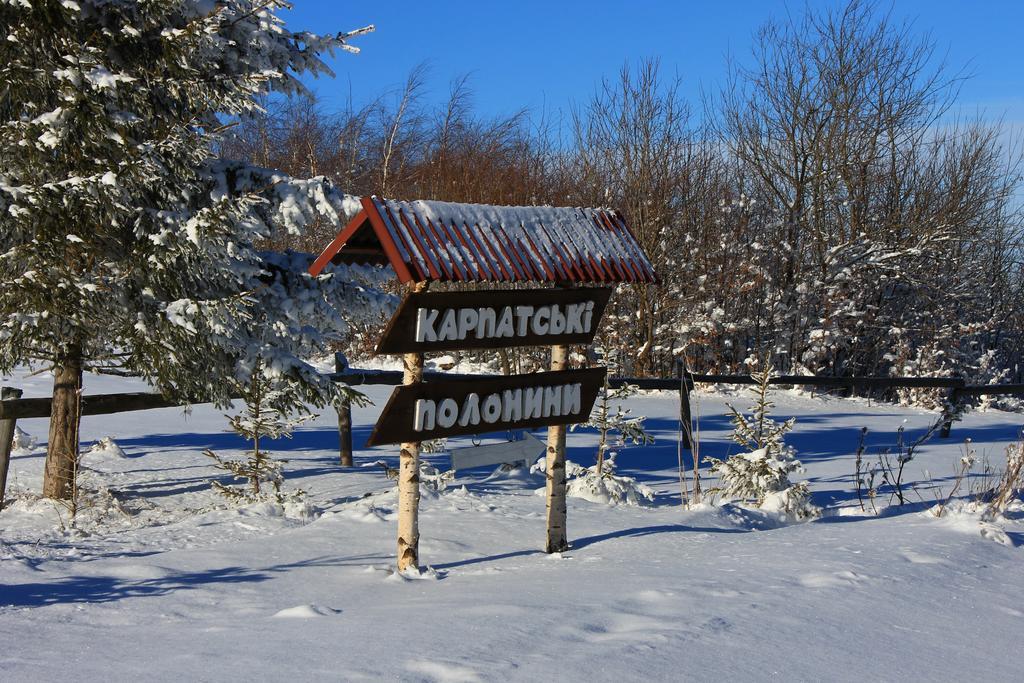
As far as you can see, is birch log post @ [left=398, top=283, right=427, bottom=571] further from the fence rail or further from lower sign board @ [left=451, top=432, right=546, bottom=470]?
lower sign board @ [left=451, top=432, right=546, bottom=470]

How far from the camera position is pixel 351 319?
9.23 m

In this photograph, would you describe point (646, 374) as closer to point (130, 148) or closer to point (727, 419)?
point (727, 419)

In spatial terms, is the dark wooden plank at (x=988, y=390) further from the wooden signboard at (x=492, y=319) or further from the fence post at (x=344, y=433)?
the wooden signboard at (x=492, y=319)

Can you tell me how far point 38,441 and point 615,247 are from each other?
28.1 feet

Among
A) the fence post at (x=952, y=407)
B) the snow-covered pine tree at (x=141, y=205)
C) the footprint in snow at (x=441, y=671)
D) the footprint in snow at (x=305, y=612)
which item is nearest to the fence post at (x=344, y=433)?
the snow-covered pine tree at (x=141, y=205)

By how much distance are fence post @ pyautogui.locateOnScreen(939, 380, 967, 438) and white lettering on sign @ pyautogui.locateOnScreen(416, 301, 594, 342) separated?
9842mm

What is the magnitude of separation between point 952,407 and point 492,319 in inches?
424

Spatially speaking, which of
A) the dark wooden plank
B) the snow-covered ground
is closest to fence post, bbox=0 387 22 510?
the snow-covered ground

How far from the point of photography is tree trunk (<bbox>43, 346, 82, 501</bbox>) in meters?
8.30

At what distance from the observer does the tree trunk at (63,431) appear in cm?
830

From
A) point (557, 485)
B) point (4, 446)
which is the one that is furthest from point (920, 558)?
point (4, 446)

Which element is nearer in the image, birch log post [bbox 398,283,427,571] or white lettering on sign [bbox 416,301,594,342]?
white lettering on sign [bbox 416,301,594,342]

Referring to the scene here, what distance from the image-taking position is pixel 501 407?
19.9ft

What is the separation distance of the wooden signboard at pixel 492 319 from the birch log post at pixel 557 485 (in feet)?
1.17
